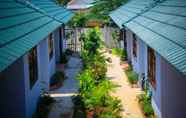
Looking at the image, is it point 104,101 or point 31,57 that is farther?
point 31,57

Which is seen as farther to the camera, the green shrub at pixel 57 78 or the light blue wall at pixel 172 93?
the green shrub at pixel 57 78

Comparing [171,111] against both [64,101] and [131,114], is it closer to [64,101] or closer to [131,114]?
[131,114]

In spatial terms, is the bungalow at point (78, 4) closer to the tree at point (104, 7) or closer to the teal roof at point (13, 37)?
the tree at point (104, 7)

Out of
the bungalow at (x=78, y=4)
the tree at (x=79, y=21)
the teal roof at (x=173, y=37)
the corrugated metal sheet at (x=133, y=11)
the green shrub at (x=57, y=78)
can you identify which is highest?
the teal roof at (x=173, y=37)

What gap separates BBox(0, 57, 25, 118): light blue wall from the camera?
947 cm

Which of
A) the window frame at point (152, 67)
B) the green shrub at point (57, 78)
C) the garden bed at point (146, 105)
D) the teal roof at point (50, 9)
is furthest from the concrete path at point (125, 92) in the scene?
the teal roof at point (50, 9)

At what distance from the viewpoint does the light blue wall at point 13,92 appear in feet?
31.1

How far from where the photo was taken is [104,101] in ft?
36.3

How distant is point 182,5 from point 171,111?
2.97 metres

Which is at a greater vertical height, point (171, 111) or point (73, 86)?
point (171, 111)

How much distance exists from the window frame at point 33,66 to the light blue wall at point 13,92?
149cm

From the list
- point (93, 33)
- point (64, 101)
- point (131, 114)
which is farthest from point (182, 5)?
point (93, 33)

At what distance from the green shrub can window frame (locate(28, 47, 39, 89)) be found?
11.7 ft

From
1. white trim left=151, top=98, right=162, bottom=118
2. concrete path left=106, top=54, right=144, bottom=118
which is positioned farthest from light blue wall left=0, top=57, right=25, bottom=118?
white trim left=151, top=98, right=162, bottom=118
